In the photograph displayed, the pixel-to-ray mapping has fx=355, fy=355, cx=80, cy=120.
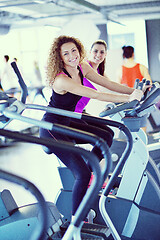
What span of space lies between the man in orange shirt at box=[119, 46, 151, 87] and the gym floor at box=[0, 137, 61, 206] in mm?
1611

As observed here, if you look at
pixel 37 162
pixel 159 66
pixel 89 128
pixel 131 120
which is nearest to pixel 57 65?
pixel 89 128

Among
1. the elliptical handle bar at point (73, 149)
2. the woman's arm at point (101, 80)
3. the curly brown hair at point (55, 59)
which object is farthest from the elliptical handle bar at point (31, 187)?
the woman's arm at point (101, 80)

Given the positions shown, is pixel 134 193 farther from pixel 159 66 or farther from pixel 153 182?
pixel 159 66

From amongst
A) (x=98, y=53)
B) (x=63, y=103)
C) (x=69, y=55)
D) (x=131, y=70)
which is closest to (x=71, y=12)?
(x=131, y=70)

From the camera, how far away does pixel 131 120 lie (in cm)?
259

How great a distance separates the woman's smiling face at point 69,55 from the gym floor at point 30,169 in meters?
1.77

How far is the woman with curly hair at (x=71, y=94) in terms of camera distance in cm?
227

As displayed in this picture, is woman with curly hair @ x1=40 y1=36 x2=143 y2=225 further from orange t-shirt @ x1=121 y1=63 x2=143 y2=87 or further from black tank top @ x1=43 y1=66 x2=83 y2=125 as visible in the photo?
orange t-shirt @ x1=121 y1=63 x2=143 y2=87

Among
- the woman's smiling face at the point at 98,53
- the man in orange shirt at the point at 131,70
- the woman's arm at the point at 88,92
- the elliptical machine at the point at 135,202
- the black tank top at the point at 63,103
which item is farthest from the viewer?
the man in orange shirt at the point at 131,70

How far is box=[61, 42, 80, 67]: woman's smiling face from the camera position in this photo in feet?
8.22

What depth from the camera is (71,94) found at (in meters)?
2.42

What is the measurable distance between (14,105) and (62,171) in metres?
1.13

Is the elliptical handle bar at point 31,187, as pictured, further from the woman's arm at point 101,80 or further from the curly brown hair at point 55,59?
the woman's arm at point 101,80

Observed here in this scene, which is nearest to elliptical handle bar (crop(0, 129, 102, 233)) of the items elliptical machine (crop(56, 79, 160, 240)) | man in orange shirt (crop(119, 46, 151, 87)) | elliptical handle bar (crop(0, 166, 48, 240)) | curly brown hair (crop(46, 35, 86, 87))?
elliptical handle bar (crop(0, 166, 48, 240))
